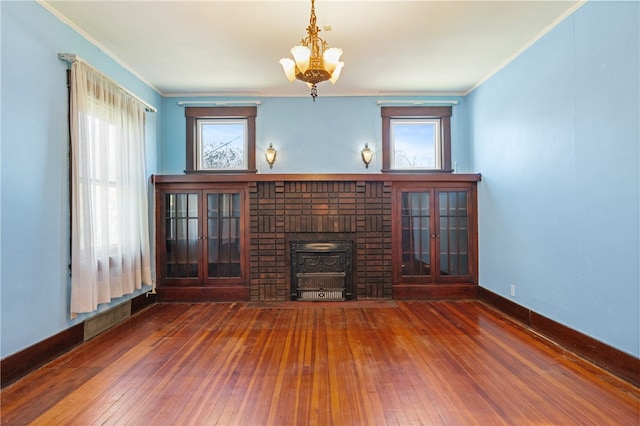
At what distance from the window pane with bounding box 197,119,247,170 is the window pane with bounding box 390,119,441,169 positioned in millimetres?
2339

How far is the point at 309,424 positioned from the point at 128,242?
114 inches

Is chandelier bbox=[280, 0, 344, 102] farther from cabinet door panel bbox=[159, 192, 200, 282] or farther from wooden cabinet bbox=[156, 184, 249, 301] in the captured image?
cabinet door panel bbox=[159, 192, 200, 282]

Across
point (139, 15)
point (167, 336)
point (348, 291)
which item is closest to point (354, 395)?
point (167, 336)

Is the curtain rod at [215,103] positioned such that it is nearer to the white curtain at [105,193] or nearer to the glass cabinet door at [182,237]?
the white curtain at [105,193]

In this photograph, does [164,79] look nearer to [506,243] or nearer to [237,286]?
[237,286]

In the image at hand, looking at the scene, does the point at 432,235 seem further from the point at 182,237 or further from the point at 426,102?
the point at 182,237

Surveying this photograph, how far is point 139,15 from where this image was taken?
9.37 feet

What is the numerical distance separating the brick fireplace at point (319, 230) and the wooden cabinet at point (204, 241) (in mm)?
240

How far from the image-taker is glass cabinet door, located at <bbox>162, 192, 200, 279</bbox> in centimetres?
456

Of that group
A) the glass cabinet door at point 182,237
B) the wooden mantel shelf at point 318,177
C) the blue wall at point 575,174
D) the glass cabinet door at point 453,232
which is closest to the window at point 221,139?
the wooden mantel shelf at point 318,177

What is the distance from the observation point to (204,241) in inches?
179

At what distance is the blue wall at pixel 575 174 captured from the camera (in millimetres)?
2340

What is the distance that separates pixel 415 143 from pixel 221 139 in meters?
3.03

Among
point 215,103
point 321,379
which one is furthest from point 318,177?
point 321,379
